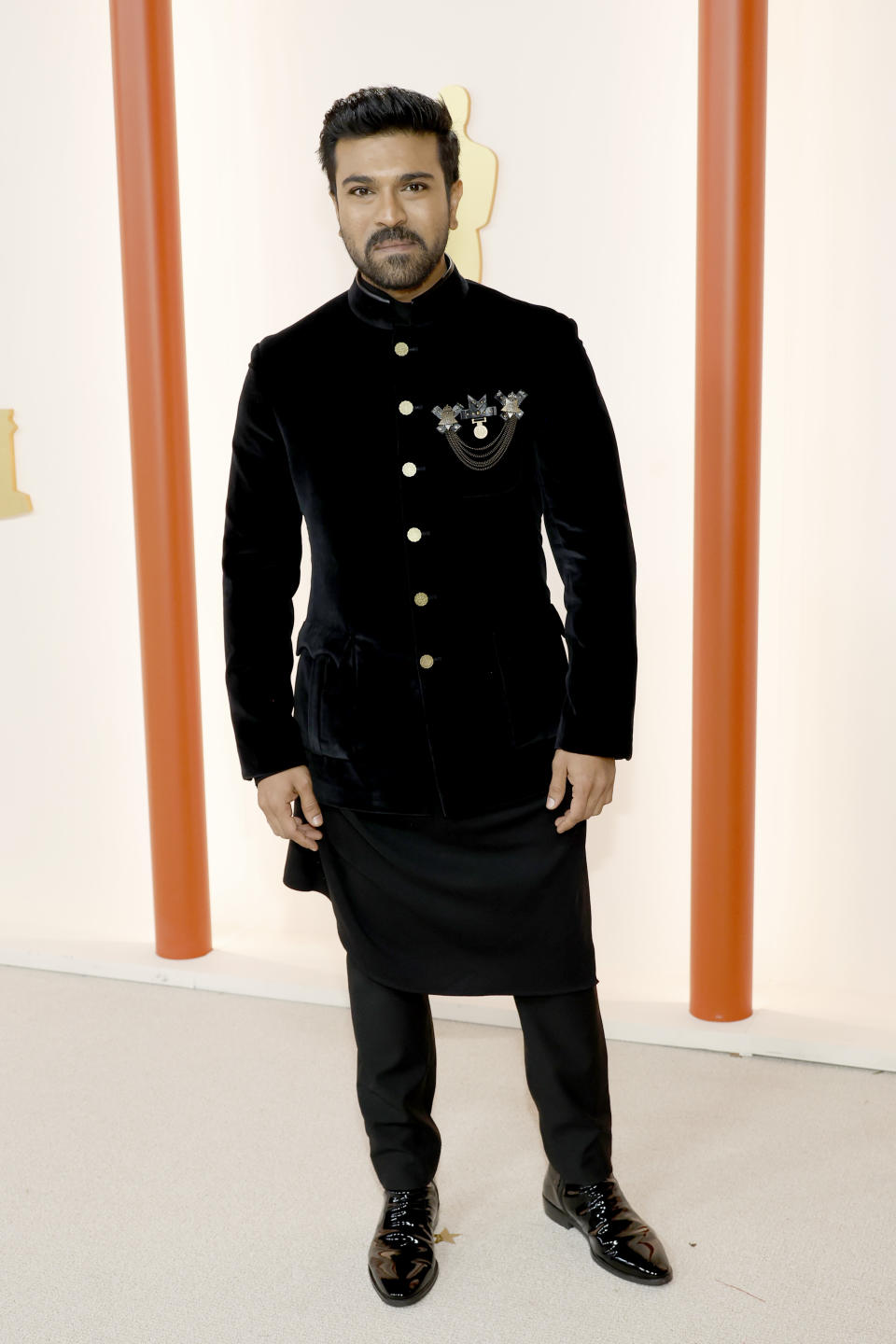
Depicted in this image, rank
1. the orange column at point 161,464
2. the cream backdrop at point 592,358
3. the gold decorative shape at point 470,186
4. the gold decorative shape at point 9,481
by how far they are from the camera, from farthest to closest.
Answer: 1. the gold decorative shape at point 9,481
2. the orange column at point 161,464
3. the gold decorative shape at point 470,186
4. the cream backdrop at point 592,358

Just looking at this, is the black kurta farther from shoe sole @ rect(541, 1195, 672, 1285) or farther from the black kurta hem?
shoe sole @ rect(541, 1195, 672, 1285)

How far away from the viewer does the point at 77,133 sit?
292cm

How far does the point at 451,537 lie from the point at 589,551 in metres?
0.18

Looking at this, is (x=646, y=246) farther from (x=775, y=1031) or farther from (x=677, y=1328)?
(x=677, y=1328)

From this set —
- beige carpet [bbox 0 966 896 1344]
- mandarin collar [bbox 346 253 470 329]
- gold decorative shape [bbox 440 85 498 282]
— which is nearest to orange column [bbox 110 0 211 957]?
beige carpet [bbox 0 966 896 1344]

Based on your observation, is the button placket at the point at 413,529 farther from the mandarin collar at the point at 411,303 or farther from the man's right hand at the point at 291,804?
the man's right hand at the point at 291,804

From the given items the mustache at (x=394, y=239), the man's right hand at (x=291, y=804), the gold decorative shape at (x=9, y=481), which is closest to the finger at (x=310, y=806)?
the man's right hand at (x=291, y=804)

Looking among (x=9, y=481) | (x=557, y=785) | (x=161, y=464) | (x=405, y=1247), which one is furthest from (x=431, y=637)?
(x=9, y=481)

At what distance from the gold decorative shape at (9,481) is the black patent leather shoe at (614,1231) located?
200 centimetres

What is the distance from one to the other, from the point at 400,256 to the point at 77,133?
163 cm

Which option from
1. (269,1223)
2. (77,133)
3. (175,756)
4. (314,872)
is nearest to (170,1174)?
(269,1223)

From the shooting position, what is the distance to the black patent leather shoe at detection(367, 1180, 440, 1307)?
177 cm

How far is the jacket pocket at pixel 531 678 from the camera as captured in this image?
172 cm

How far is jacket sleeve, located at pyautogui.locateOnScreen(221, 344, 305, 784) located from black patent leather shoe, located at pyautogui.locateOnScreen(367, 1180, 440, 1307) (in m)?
0.65
